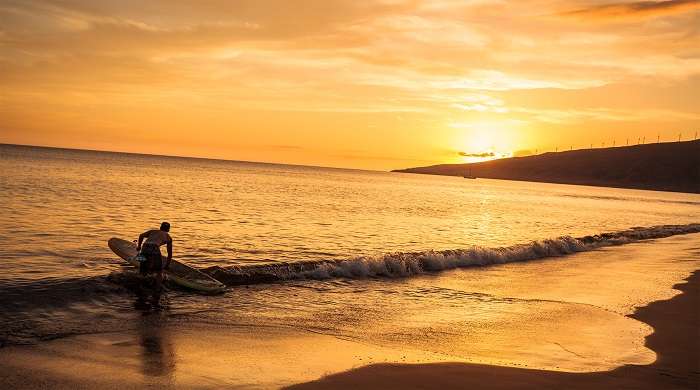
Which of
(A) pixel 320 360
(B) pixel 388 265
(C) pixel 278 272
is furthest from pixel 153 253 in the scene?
(B) pixel 388 265

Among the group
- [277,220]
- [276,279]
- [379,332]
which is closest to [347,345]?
[379,332]

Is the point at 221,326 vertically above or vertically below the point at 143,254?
→ below

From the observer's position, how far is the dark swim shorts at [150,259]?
15.9 m

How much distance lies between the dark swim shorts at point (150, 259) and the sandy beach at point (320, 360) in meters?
2.38

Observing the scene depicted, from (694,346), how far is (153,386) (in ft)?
36.5

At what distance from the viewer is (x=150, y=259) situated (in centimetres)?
1596

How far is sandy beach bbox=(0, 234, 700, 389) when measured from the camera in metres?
9.18

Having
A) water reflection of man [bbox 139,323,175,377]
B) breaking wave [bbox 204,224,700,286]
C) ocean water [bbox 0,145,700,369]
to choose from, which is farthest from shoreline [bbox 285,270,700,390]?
breaking wave [bbox 204,224,700,286]

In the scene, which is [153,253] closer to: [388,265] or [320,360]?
[320,360]

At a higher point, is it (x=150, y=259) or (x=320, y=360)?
(x=150, y=259)

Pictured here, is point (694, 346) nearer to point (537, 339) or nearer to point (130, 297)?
point (537, 339)

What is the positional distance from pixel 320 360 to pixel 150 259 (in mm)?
7548

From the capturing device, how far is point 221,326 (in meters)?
13.0

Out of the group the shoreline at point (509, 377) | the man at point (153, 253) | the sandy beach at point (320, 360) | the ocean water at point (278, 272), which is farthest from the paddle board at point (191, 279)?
the shoreline at point (509, 377)
